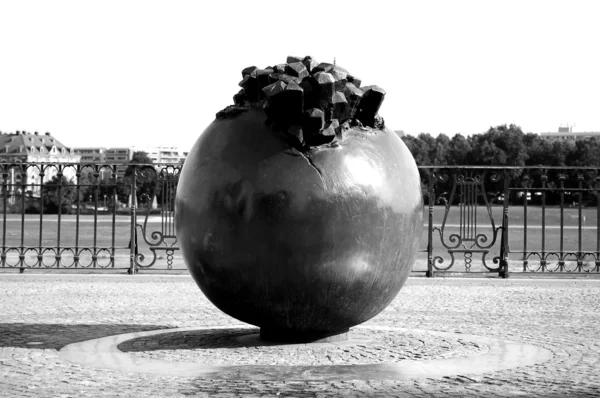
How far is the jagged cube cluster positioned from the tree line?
103483 mm

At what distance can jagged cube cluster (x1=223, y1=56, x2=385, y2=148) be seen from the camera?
7875mm


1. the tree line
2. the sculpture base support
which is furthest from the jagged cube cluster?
the tree line

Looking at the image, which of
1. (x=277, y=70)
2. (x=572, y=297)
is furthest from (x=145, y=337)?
(x=572, y=297)

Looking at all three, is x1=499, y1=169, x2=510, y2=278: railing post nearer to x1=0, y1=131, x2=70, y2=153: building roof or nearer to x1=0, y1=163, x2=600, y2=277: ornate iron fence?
x1=0, y1=163, x2=600, y2=277: ornate iron fence

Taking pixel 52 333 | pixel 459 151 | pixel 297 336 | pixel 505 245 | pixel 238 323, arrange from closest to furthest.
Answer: pixel 297 336 < pixel 52 333 < pixel 238 323 < pixel 505 245 < pixel 459 151

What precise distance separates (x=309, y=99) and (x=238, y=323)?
3.70 meters

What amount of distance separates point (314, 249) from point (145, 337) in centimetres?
272

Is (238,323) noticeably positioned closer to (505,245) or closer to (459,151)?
(505,245)

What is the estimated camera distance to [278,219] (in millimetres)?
7590

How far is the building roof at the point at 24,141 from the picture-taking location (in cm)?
17725

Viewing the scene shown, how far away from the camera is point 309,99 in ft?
26.5

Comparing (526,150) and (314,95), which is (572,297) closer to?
(314,95)

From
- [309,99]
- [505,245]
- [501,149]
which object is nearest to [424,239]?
[505,245]

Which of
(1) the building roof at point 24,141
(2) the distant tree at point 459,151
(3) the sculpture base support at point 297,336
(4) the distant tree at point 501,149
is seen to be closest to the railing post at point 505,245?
(3) the sculpture base support at point 297,336
